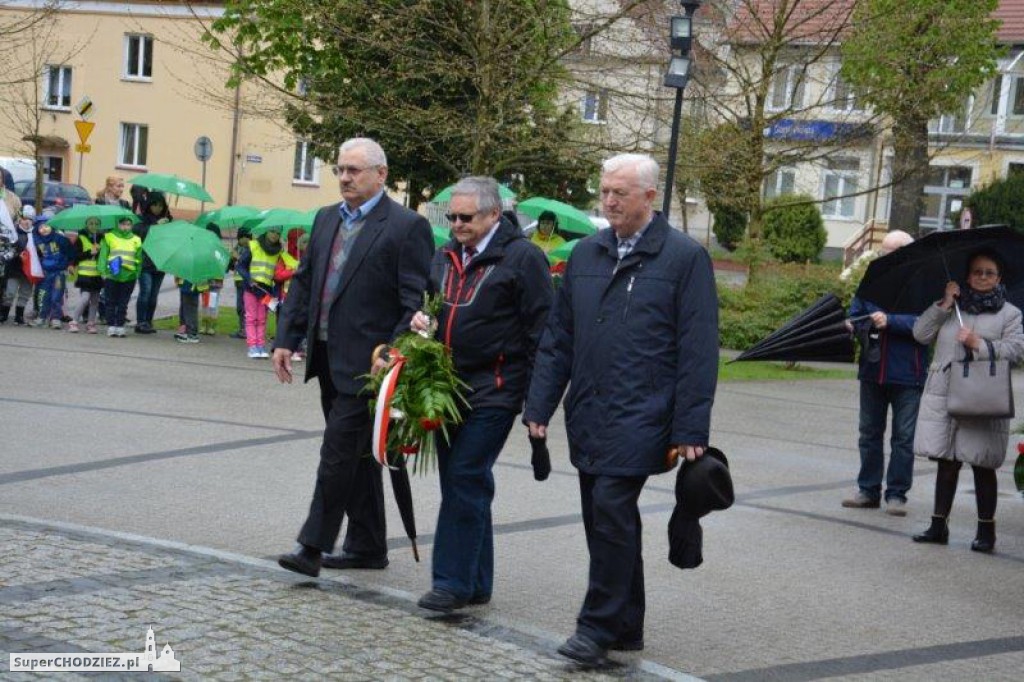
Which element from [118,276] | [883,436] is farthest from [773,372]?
[883,436]

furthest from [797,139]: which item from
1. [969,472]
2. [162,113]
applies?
[162,113]

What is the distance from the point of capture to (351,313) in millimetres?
7359

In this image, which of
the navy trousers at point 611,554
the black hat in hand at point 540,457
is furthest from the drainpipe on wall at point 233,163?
the navy trousers at point 611,554

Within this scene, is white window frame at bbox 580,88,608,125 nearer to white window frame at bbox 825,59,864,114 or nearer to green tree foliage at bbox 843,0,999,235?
green tree foliage at bbox 843,0,999,235

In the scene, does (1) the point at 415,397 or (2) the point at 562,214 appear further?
(2) the point at 562,214

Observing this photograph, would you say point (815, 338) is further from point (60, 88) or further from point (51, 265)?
point (60, 88)

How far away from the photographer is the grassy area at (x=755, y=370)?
20.3 meters

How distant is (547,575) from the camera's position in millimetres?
7781

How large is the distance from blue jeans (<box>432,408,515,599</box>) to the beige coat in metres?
3.58

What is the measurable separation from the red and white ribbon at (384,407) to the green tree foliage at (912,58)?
59.2ft

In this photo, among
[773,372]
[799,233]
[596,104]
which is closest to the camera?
[773,372]

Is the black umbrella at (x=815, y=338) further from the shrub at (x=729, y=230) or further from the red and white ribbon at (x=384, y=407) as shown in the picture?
the shrub at (x=729, y=230)

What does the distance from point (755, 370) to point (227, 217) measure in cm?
718

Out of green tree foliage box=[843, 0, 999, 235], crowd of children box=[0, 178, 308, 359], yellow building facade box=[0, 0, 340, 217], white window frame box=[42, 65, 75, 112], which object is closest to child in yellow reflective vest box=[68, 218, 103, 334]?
crowd of children box=[0, 178, 308, 359]
